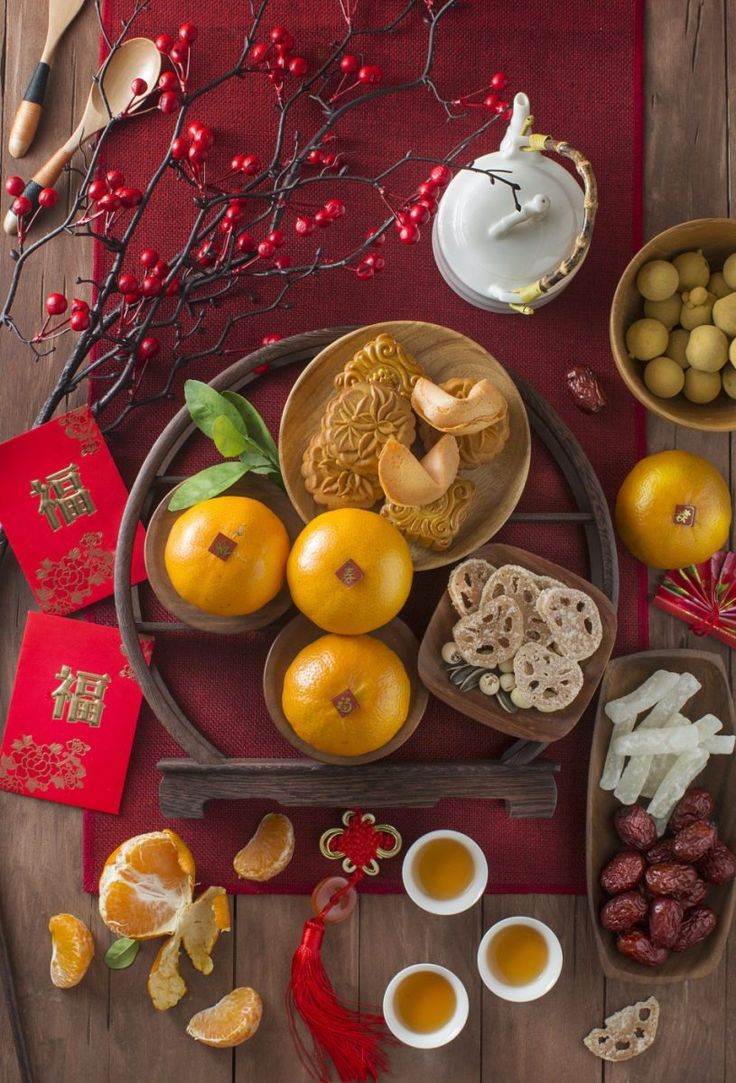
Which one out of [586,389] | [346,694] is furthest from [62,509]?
[586,389]

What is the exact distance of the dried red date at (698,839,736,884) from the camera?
1258mm

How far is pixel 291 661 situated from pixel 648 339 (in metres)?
0.61

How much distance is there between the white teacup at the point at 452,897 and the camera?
1.22 m

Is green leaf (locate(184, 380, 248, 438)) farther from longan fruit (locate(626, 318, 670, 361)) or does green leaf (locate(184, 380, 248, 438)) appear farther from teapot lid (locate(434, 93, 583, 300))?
longan fruit (locate(626, 318, 670, 361))

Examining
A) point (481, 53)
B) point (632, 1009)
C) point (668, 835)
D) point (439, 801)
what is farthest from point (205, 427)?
point (632, 1009)

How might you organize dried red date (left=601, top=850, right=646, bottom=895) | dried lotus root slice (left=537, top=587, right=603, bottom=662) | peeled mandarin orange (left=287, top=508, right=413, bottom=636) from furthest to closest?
dried red date (left=601, top=850, right=646, bottom=895) → dried lotus root slice (left=537, top=587, right=603, bottom=662) → peeled mandarin orange (left=287, top=508, right=413, bottom=636)

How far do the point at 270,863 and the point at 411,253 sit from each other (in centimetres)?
86

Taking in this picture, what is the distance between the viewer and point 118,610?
119cm

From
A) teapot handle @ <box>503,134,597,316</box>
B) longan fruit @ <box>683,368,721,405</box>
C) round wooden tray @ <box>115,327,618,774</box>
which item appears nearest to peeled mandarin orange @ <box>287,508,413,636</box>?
round wooden tray @ <box>115,327,618,774</box>

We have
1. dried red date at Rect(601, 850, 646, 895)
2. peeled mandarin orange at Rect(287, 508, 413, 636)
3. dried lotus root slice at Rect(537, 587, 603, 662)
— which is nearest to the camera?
peeled mandarin orange at Rect(287, 508, 413, 636)

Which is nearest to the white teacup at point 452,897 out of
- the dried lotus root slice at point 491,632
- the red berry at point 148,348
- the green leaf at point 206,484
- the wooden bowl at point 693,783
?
the wooden bowl at point 693,783

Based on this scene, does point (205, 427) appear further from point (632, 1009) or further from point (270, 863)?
point (632, 1009)

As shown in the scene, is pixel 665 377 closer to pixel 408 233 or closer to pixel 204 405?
pixel 408 233

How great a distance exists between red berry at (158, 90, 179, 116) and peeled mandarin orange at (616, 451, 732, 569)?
78 cm
